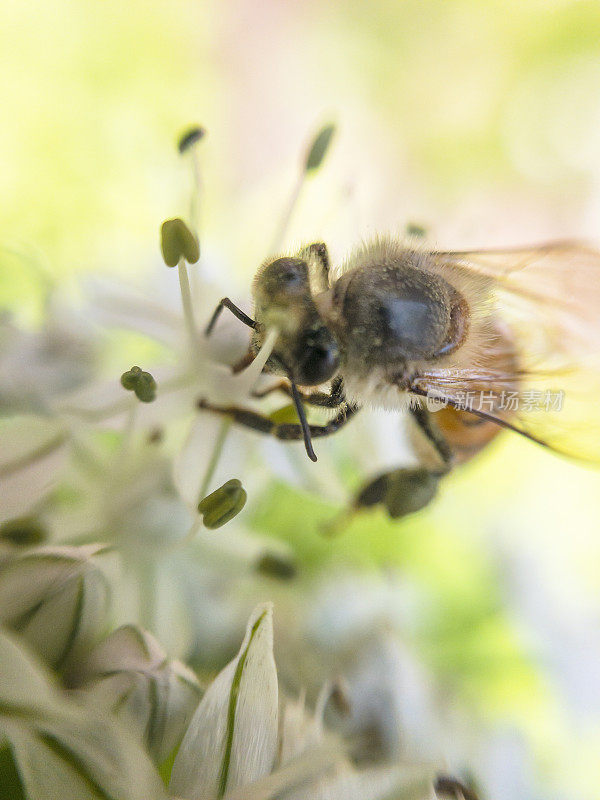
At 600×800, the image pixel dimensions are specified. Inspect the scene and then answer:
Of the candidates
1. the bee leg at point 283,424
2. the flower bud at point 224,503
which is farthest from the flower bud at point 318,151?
the flower bud at point 224,503

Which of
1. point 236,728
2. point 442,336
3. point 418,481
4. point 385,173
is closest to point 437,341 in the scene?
point 442,336

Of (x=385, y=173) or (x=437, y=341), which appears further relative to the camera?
(x=385, y=173)

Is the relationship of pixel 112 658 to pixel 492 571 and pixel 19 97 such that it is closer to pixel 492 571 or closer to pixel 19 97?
pixel 492 571

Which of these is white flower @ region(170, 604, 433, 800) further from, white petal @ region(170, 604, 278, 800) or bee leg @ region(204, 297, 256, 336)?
bee leg @ region(204, 297, 256, 336)

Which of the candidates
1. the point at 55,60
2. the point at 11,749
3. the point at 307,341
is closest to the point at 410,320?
the point at 307,341

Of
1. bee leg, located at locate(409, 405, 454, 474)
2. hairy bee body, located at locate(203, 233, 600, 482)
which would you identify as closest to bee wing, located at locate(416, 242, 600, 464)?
hairy bee body, located at locate(203, 233, 600, 482)

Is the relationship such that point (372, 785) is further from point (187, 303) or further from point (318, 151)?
point (318, 151)
